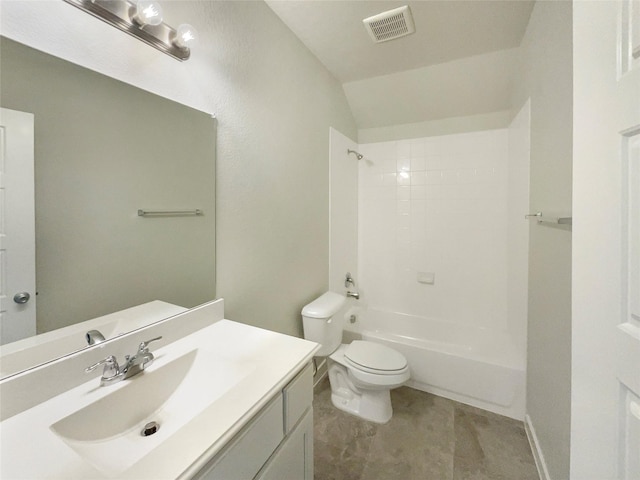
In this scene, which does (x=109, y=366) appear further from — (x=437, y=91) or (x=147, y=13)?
(x=437, y=91)

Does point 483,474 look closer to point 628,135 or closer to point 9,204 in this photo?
point 628,135

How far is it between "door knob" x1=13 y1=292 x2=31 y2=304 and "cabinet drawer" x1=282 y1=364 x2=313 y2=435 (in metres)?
0.77

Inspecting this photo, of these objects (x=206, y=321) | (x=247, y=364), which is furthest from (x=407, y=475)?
(x=206, y=321)

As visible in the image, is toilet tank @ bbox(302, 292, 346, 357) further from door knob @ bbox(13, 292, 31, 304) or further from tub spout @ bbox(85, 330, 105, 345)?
door knob @ bbox(13, 292, 31, 304)

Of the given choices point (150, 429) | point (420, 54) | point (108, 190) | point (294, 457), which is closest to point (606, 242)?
point (294, 457)

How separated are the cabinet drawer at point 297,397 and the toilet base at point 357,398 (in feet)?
3.03

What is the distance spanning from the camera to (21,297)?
2.28 ft

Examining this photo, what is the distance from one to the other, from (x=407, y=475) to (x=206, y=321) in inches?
52.5

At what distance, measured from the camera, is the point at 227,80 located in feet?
4.12

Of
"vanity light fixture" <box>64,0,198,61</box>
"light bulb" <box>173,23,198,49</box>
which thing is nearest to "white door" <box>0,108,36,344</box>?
"vanity light fixture" <box>64,0,198,61</box>

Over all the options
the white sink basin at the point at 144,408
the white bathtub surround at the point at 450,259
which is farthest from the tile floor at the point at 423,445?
the white sink basin at the point at 144,408

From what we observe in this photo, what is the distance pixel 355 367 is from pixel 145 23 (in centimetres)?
197

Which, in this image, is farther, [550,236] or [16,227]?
[550,236]

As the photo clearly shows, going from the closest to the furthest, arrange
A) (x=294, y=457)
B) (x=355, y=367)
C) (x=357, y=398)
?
(x=294, y=457) → (x=355, y=367) → (x=357, y=398)
